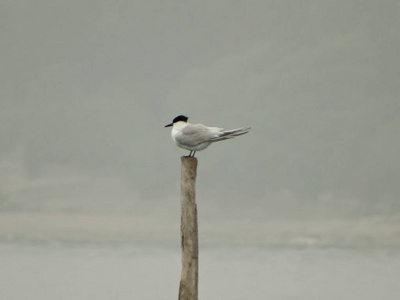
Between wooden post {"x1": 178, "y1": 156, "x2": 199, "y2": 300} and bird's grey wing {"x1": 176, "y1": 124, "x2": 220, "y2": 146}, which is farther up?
bird's grey wing {"x1": 176, "y1": 124, "x2": 220, "y2": 146}

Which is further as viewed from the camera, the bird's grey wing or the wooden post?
the bird's grey wing

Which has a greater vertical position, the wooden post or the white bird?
the white bird

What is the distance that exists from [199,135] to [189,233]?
5.34 feet

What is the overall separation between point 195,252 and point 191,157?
Result: 5.16 ft

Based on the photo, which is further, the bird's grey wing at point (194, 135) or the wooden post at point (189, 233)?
the bird's grey wing at point (194, 135)

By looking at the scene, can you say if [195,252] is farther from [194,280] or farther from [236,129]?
[236,129]

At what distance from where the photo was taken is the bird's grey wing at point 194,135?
885 cm

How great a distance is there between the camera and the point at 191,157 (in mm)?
8961

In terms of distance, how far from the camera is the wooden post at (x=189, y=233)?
8719 millimetres

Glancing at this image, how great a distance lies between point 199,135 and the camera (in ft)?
29.1

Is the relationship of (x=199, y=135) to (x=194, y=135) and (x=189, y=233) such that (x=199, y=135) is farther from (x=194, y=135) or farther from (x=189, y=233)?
(x=189, y=233)

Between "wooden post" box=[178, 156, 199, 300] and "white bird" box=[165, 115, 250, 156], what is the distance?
24cm

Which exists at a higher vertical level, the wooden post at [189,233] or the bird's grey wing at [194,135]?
the bird's grey wing at [194,135]

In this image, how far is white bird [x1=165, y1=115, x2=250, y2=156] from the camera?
885cm
